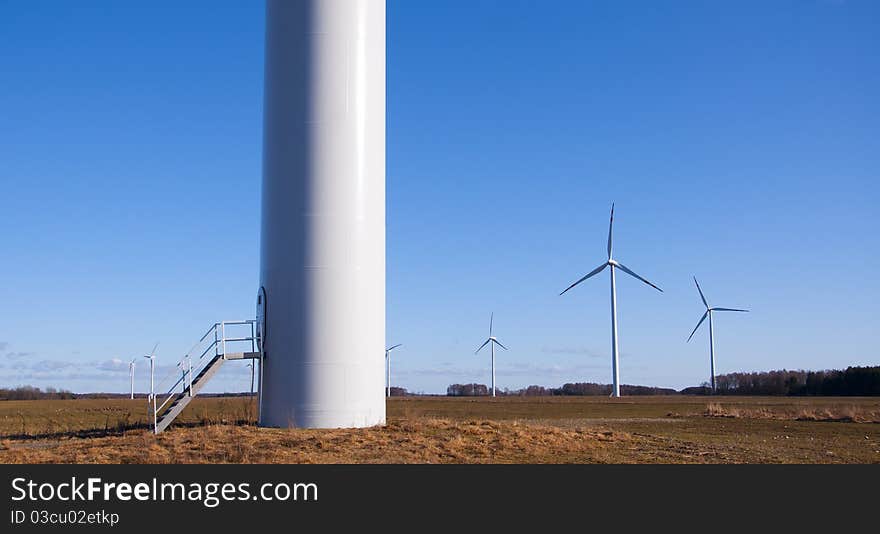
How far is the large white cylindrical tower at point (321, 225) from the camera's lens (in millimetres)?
25516

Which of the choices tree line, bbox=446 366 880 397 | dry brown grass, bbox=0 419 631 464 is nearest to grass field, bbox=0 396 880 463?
dry brown grass, bbox=0 419 631 464

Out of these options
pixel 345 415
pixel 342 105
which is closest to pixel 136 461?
pixel 345 415

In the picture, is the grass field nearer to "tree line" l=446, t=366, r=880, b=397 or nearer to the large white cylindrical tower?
the large white cylindrical tower

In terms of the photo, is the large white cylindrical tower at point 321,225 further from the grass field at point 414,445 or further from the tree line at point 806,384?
the tree line at point 806,384
